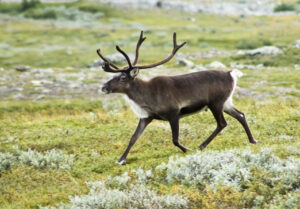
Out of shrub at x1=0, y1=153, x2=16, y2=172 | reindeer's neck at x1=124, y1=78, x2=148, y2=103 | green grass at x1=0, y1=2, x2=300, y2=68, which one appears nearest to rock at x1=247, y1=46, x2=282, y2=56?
green grass at x1=0, y1=2, x2=300, y2=68

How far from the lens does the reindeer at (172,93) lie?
399 inches

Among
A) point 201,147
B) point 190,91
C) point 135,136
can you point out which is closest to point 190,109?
point 190,91

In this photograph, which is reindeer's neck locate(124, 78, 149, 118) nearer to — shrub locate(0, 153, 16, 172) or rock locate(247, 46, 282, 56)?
shrub locate(0, 153, 16, 172)

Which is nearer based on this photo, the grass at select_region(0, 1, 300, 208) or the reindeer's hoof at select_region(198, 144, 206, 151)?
the grass at select_region(0, 1, 300, 208)

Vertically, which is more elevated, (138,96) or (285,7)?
(138,96)

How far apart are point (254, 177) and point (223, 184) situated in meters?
0.59

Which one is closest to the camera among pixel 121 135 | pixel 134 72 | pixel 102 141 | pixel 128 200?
pixel 128 200

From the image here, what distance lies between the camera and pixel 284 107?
47.4 feet

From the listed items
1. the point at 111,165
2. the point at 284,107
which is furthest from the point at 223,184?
the point at 284,107

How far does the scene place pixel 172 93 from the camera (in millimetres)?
10172

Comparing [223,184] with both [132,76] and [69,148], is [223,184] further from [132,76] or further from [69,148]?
[69,148]

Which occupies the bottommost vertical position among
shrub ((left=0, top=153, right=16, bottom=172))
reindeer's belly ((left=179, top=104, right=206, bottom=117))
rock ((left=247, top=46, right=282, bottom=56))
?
rock ((left=247, top=46, right=282, bottom=56))

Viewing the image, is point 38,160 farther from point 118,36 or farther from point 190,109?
point 118,36

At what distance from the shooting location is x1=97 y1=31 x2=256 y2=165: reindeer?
1014 cm
